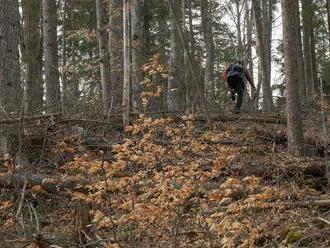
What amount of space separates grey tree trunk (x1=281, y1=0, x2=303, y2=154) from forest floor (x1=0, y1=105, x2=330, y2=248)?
1.11ft

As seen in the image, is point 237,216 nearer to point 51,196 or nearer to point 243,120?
point 51,196

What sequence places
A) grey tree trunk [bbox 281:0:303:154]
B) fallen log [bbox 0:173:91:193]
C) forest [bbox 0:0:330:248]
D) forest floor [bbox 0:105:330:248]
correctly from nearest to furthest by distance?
forest floor [bbox 0:105:330:248], forest [bbox 0:0:330:248], fallen log [bbox 0:173:91:193], grey tree trunk [bbox 281:0:303:154]

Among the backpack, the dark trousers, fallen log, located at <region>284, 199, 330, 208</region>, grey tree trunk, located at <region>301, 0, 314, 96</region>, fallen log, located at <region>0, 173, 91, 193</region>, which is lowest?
fallen log, located at <region>284, 199, 330, 208</region>

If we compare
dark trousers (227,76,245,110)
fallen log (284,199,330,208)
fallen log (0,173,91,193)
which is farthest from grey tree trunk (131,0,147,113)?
fallen log (284,199,330,208)

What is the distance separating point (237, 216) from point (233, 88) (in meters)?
9.22

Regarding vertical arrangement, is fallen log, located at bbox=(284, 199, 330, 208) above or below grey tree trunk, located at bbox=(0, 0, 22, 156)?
below

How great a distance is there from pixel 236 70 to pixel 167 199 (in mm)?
8954

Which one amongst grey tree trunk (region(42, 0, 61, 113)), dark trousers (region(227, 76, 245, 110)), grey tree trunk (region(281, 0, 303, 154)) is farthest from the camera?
dark trousers (region(227, 76, 245, 110))

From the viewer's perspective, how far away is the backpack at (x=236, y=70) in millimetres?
13938

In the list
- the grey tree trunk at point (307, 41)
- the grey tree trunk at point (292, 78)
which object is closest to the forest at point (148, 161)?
the grey tree trunk at point (292, 78)

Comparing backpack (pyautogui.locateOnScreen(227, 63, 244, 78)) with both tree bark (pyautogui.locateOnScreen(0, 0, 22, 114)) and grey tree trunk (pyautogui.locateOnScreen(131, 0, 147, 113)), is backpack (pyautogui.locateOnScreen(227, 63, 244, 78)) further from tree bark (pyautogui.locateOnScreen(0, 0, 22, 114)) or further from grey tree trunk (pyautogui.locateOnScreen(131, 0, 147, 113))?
tree bark (pyautogui.locateOnScreen(0, 0, 22, 114))

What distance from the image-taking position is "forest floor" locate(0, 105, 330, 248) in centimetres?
542

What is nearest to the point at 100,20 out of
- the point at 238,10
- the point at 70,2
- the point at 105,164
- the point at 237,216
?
the point at 70,2

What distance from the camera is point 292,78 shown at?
971 cm
